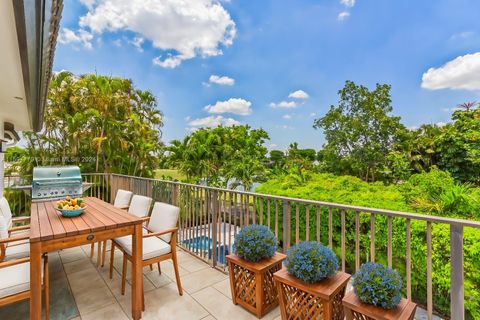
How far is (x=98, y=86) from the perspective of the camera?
9.34 metres

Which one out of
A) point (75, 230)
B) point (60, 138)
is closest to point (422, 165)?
point (75, 230)

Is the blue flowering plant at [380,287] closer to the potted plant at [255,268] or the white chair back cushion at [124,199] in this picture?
the potted plant at [255,268]

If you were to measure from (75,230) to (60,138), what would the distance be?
9057 millimetres

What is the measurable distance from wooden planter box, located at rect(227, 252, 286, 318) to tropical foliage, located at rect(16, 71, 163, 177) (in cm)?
790

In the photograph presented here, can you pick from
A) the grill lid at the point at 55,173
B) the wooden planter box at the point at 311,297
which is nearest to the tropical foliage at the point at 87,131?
the grill lid at the point at 55,173

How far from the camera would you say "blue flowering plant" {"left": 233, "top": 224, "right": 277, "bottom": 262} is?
232cm

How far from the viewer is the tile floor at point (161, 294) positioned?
2.36 m

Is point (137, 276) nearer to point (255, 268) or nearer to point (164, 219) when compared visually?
point (164, 219)

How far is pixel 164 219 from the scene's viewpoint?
9.61ft

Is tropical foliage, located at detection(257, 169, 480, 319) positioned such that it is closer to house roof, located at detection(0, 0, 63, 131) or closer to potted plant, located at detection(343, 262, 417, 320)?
potted plant, located at detection(343, 262, 417, 320)

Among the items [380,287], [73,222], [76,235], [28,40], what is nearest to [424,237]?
[380,287]

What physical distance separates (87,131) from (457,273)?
10.4 metres

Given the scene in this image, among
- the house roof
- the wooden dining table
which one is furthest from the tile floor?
the house roof

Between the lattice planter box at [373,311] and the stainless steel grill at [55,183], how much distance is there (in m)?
5.42
